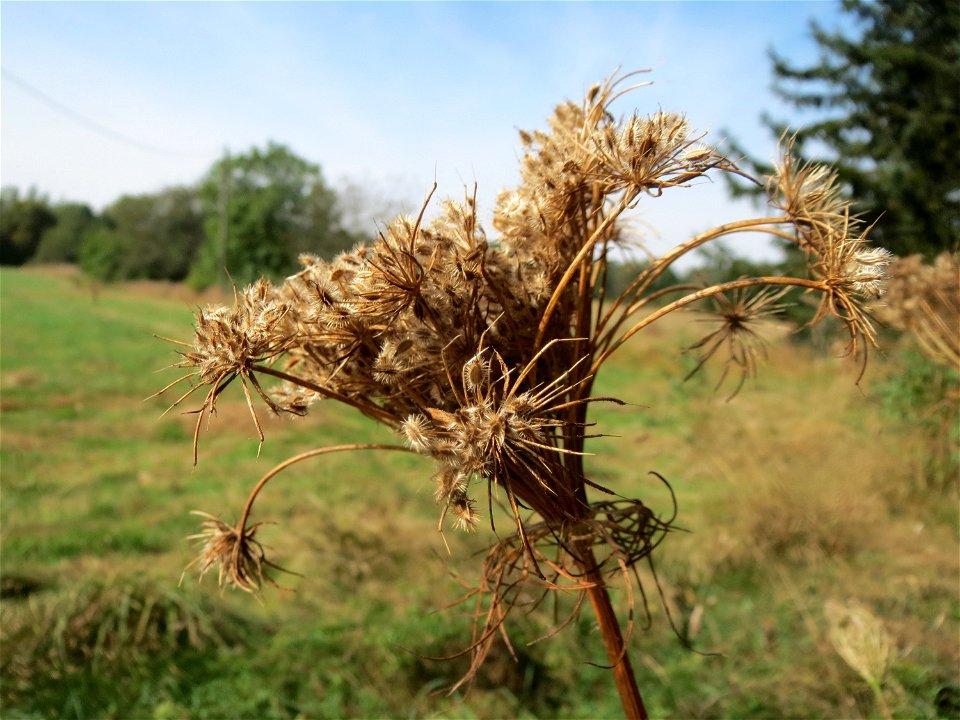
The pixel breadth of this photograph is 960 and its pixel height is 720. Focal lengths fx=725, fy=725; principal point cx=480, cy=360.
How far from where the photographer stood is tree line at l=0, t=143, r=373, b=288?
18094mm

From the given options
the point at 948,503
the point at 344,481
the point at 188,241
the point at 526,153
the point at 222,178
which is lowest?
the point at 344,481

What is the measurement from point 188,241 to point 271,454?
82.2ft

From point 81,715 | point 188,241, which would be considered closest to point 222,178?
point 188,241

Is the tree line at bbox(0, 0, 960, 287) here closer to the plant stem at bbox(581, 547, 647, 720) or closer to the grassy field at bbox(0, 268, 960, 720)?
the grassy field at bbox(0, 268, 960, 720)

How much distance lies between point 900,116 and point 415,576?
1265 centimetres

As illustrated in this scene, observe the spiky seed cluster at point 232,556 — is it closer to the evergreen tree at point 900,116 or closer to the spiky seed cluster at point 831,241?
the spiky seed cluster at point 831,241

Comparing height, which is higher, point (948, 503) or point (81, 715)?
point (948, 503)

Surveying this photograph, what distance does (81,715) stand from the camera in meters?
2.96

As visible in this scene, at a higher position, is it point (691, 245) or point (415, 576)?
point (691, 245)

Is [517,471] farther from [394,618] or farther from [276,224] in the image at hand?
[276,224]

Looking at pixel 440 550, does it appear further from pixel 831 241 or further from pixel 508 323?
pixel 831 241

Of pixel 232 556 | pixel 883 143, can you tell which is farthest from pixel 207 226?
pixel 232 556

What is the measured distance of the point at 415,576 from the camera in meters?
4.62

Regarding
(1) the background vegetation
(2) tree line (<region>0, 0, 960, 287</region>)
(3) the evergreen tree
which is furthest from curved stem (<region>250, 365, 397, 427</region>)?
(3) the evergreen tree
